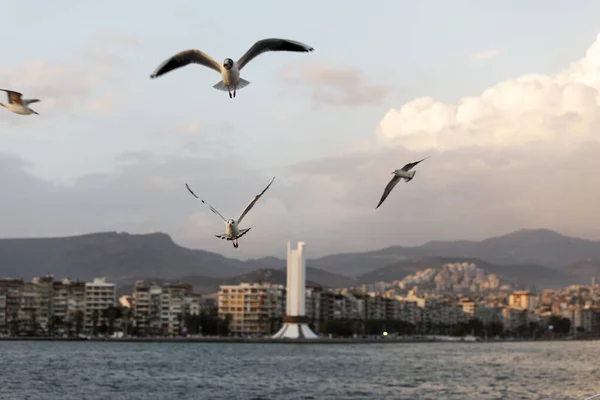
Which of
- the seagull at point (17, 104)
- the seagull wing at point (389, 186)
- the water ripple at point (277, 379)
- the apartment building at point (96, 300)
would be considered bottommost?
the water ripple at point (277, 379)

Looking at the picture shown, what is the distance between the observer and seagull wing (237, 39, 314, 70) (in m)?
11.4

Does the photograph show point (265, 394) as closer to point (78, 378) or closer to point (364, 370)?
point (78, 378)

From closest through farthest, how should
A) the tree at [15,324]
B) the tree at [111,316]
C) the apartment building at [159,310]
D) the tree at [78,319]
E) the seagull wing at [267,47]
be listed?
the seagull wing at [267,47], the tree at [15,324], the tree at [111,316], the tree at [78,319], the apartment building at [159,310]

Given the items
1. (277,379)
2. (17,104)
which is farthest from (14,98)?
(277,379)

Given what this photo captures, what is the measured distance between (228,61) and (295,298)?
480 ft

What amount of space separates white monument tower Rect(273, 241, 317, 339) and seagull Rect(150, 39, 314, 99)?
144 meters

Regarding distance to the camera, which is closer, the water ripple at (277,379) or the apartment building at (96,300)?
the water ripple at (277,379)

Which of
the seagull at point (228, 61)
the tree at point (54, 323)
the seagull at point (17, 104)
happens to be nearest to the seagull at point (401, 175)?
the seagull at point (228, 61)

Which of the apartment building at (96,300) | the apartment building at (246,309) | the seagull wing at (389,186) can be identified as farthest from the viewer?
the apartment building at (246,309)

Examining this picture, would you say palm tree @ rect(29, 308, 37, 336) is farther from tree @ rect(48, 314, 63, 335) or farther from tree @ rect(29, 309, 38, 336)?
tree @ rect(48, 314, 63, 335)

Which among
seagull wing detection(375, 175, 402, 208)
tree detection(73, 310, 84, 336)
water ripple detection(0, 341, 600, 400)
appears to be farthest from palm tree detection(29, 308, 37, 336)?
seagull wing detection(375, 175, 402, 208)

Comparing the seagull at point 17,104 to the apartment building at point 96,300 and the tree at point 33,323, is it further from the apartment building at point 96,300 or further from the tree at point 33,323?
the apartment building at point 96,300

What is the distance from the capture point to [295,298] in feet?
516

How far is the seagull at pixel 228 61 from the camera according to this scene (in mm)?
11594
